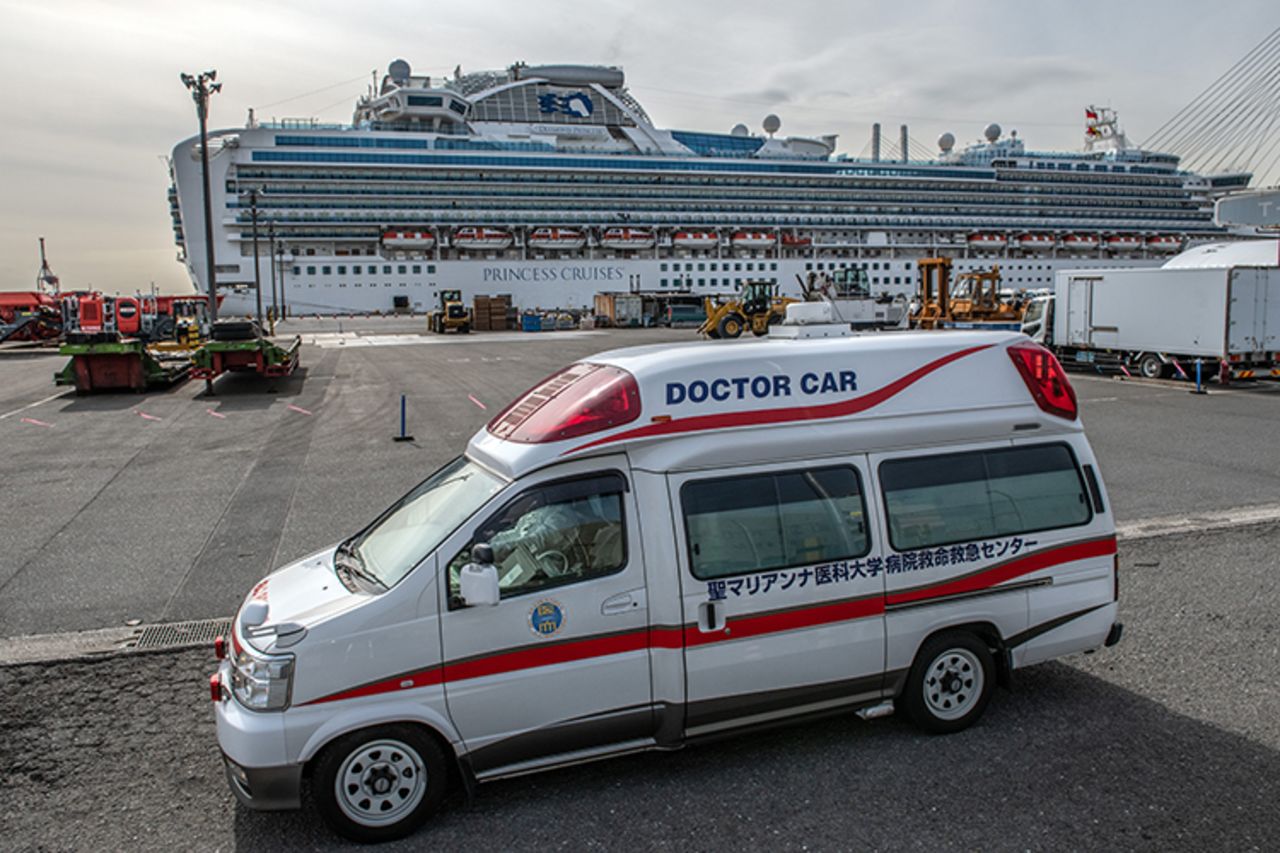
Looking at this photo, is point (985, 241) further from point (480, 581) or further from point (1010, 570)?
point (480, 581)

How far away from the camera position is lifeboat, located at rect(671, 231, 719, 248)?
77312mm

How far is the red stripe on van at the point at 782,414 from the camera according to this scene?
13.8 ft

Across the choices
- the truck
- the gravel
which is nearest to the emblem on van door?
the gravel

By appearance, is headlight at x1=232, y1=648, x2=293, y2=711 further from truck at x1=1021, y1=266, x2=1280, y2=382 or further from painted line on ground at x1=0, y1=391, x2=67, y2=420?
truck at x1=1021, y1=266, x2=1280, y2=382

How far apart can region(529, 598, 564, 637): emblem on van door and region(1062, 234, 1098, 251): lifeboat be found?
309ft

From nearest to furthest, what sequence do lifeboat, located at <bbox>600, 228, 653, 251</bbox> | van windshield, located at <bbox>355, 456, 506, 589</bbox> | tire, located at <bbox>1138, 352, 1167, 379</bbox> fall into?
van windshield, located at <bbox>355, 456, 506, 589</bbox> < tire, located at <bbox>1138, 352, 1167, 379</bbox> < lifeboat, located at <bbox>600, 228, 653, 251</bbox>

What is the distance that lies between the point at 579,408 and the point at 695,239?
248 ft

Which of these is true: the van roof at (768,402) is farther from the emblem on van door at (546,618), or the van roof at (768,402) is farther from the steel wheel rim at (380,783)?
the steel wheel rim at (380,783)

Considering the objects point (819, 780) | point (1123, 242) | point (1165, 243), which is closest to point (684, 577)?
point (819, 780)

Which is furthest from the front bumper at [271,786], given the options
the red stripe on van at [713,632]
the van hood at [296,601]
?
the van hood at [296,601]

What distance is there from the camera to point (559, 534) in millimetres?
4090

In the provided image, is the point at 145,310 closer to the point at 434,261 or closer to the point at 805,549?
the point at 434,261

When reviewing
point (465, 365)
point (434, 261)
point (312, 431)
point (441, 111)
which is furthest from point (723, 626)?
point (441, 111)

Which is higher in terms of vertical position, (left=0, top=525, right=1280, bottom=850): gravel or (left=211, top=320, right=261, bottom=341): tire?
(left=211, top=320, right=261, bottom=341): tire
